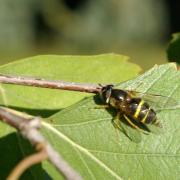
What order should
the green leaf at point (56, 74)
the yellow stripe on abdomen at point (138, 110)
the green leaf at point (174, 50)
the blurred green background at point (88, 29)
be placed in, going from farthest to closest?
the blurred green background at point (88, 29), the green leaf at point (174, 50), the green leaf at point (56, 74), the yellow stripe on abdomen at point (138, 110)

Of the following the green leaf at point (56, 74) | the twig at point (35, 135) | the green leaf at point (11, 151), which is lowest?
the green leaf at point (11, 151)

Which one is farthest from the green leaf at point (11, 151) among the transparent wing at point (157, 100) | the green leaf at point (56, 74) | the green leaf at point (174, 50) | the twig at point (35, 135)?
the green leaf at point (174, 50)

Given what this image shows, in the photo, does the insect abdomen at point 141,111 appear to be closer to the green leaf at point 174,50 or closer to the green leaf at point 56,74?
the green leaf at point 56,74

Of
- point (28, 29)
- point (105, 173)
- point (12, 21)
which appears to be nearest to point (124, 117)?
point (105, 173)

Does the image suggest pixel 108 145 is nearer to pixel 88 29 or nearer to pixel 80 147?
pixel 80 147

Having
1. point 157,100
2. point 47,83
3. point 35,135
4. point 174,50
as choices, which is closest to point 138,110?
point 157,100

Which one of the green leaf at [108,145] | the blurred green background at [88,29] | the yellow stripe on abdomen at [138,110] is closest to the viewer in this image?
the green leaf at [108,145]
